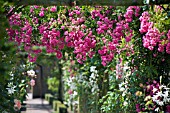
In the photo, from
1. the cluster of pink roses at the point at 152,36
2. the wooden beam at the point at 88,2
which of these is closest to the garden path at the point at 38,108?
the cluster of pink roses at the point at 152,36

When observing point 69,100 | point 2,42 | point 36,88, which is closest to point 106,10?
point 2,42

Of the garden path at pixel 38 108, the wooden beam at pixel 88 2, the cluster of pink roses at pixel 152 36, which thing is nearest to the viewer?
the wooden beam at pixel 88 2

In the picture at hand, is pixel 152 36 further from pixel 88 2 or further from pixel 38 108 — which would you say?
pixel 38 108

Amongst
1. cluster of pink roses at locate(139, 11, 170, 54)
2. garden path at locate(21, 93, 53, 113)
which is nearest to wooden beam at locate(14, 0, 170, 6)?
cluster of pink roses at locate(139, 11, 170, 54)

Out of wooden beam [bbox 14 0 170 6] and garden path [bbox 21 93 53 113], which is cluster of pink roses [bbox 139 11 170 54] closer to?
wooden beam [bbox 14 0 170 6]

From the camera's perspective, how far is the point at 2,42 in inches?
139

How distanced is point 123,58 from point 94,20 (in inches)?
25.1

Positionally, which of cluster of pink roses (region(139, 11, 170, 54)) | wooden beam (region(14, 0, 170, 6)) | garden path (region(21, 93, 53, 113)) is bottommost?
garden path (region(21, 93, 53, 113))

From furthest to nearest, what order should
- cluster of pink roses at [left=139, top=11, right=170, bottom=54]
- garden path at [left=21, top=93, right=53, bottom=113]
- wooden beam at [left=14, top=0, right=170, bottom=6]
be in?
garden path at [left=21, top=93, right=53, bottom=113] → cluster of pink roses at [left=139, top=11, right=170, bottom=54] → wooden beam at [left=14, top=0, right=170, bottom=6]

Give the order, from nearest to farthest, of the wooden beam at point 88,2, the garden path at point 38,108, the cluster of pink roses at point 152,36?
1. the wooden beam at point 88,2
2. the cluster of pink roses at point 152,36
3. the garden path at point 38,108

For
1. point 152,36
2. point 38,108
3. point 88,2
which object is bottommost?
point 38,108

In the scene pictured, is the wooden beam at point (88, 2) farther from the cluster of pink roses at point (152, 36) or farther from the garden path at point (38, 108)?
the garden path at point (38, 108)

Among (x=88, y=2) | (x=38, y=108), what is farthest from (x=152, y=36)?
(x=38, y=108)

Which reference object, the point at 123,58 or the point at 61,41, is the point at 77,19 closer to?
the point at 61,41
